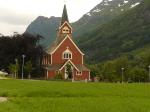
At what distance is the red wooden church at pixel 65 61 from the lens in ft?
414

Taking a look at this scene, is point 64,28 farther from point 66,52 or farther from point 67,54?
point 67,54

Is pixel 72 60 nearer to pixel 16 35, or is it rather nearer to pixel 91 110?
pixel 16 35

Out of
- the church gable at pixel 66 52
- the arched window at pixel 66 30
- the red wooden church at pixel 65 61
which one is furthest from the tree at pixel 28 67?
the arched window at pixel 66 30

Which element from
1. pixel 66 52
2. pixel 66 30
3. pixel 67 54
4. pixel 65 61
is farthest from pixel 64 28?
pixel 65 61

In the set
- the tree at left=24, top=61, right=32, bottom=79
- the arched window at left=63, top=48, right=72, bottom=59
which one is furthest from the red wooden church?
the tree at left=24, top=61, right=32, bottom=79

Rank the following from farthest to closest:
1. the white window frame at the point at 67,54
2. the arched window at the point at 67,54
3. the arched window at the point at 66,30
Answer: the arched window at the point at 66,30 → the arched window at the point at 67,54 → the white window frame at the point at 67,54

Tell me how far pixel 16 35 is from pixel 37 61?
8.10 meters

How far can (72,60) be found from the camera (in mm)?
131500

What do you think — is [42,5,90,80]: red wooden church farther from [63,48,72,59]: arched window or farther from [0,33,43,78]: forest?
[0,33,43,78]: forest

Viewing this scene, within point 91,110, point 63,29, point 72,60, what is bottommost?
point 91,110

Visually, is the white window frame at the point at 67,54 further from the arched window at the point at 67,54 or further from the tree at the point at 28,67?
the tree at the point at 28,67

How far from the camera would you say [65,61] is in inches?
5128

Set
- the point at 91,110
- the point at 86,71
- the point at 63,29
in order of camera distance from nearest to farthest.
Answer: the point at 91,110 < the point at 86,71 < the point at 63,29

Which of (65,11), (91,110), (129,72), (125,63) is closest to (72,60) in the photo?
(65,11)
